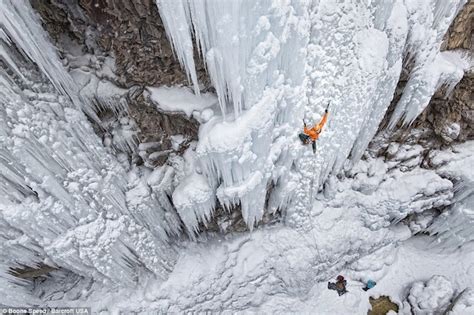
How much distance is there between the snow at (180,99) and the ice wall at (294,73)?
27 centimetres

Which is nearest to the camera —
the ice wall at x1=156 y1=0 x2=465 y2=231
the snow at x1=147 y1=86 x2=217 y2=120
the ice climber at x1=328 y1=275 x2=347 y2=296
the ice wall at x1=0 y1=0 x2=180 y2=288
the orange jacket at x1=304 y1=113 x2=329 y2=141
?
the ice wall at x1=156 y1=0 x2=465 y2=231

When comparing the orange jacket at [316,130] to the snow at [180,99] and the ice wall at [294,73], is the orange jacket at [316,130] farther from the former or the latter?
the snow at [180,99]

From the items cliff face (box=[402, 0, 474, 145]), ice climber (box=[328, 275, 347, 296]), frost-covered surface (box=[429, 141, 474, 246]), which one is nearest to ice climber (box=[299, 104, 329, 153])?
cliff face (box=[402, 0, 474, 145])

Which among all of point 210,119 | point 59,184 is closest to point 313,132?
point 210,119

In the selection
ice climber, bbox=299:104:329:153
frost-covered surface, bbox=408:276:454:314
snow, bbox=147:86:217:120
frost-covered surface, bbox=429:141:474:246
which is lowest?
frost-covered surface, bbox=408:276:454:314

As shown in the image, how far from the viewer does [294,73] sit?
13.2 feet

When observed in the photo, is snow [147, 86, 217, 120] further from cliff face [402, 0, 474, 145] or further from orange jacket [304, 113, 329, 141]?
cliff face [402, 0, 474, 145]

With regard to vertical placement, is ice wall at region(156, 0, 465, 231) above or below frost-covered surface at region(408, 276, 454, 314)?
above

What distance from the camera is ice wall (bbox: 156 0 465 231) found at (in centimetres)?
336

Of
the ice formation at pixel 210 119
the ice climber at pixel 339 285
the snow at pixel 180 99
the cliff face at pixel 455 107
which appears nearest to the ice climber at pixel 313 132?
the ice formation at pixel 210 119

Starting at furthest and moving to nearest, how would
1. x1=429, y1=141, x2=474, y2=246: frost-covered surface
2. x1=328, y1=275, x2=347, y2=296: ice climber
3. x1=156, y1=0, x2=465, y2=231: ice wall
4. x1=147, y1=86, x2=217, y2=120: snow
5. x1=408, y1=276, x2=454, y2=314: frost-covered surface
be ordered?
x1=328, y1=275, x2=347, y2=296: ice climber
x1=408, y1=276, x2=454, y2=314: frost-covered surface
x1=429, y1=141, x2=474, y2=246: frost-covered surface
x1=147, y1=86, x2=217, y2=120: snow
x1=156, y1=0, x2=465, y2=231: ice wall

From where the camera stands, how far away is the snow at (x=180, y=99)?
419 cm

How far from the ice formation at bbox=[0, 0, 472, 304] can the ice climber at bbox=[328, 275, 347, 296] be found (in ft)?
8.66

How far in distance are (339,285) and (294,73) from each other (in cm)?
527
